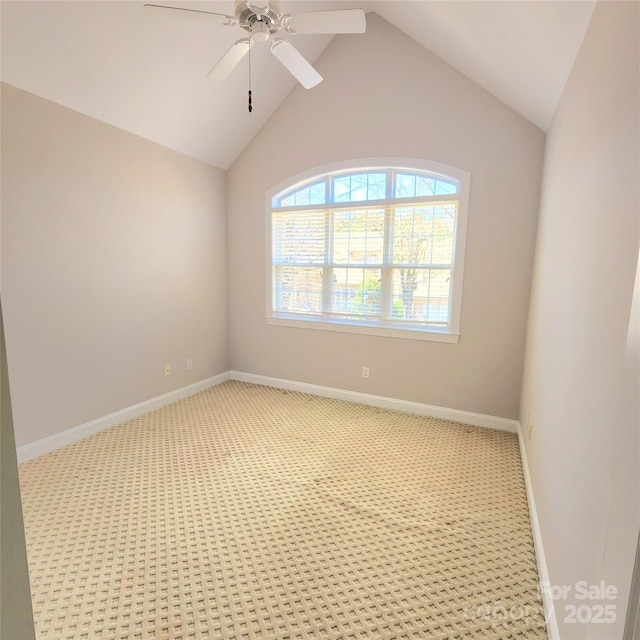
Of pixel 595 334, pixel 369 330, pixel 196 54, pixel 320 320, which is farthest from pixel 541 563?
pixel 196 54

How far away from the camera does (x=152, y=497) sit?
7.45ft

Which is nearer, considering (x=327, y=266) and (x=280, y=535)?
(x=280, y=535)

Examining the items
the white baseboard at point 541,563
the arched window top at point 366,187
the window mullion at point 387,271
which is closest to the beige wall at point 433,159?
the arched window top at point 366,187

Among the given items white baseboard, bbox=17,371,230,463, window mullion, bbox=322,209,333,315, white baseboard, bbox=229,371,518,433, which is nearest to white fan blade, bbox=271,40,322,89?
window mullion, bbox=322,209,333,315

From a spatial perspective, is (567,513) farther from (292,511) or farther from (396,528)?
(292,511)

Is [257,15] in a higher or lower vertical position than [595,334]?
higher

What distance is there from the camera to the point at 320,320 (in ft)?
13.0

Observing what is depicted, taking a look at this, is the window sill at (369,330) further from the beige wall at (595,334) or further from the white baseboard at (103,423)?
the beige wall at (595,334)

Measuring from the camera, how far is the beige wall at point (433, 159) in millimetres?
3025

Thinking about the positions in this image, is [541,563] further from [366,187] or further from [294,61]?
[366,187]

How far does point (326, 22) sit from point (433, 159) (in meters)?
1.64

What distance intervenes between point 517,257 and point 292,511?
2.60 meters

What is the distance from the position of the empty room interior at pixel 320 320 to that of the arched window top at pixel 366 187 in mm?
34

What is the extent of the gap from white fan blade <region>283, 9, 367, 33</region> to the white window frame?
5.00ft
